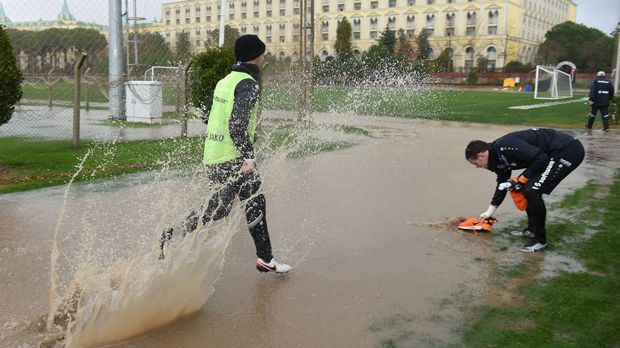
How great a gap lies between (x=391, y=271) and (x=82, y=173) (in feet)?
21.3

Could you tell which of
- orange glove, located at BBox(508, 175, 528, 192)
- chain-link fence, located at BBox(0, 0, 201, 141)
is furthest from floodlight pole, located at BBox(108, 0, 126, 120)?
orange glove, located at BBox(508, 175, 528, 192)

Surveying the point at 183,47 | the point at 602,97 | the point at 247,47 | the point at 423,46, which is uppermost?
the point at 423,46

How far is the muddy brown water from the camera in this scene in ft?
13.8

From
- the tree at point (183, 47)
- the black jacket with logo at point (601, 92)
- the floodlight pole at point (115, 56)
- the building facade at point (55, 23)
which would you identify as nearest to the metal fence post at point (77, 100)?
the building facade at point (55, 23)

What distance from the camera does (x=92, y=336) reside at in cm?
390

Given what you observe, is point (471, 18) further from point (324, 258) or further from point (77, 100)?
point (324, 258)

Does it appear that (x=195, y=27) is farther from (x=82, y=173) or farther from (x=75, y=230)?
(x=75, y=230)

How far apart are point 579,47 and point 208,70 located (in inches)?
3588

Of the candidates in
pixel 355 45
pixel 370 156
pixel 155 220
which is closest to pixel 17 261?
pixel 155 220

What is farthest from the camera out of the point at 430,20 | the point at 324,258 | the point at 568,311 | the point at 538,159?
the point at 430,20

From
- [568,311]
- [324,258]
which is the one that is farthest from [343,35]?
[568,311]

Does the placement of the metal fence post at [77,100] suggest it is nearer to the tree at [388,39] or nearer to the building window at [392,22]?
the tree at [388,39]

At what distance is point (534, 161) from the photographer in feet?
20.0

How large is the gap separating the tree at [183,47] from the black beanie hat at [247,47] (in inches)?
702
